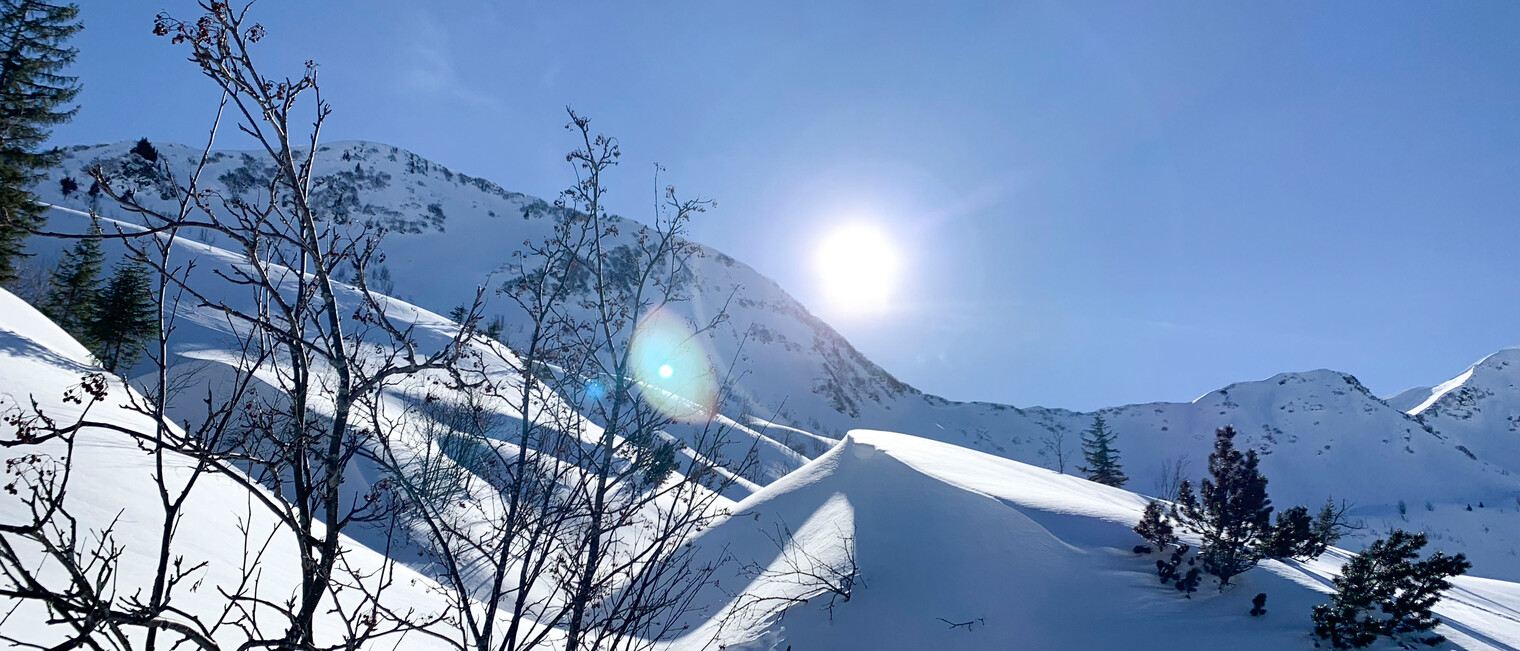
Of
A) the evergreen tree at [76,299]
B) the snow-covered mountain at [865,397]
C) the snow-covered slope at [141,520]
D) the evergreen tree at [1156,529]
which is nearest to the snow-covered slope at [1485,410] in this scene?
the snow-covered mountain at [865,397]

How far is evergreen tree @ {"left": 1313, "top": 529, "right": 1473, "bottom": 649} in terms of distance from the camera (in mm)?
6344

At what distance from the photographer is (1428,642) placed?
20.8 feet

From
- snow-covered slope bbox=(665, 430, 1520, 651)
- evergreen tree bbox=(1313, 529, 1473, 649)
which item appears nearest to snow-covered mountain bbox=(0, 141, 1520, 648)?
snow-covered slope bbox=(665, 430, 1520, 651)

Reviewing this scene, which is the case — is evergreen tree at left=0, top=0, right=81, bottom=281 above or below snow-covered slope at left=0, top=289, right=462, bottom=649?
above

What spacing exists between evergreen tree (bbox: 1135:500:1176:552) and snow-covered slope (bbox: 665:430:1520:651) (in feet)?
1.26

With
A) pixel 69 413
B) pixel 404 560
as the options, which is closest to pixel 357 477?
pixel 404 560

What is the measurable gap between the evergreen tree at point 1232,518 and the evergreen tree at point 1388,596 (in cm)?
98

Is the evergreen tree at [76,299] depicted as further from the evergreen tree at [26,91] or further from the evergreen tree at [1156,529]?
the evergreen tree at [1156,529]

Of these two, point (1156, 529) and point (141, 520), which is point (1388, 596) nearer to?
point (1156, 529)

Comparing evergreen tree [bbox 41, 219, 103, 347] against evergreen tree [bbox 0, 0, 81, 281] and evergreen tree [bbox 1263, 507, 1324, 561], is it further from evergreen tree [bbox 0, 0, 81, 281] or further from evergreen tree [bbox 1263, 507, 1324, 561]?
evergreen tree [bbox 1263, 507, 1324, 561]

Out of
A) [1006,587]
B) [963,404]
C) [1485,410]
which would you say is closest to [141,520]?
[1006,587]

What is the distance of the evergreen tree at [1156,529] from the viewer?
859cm

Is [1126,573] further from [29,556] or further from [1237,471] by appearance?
[29,556]

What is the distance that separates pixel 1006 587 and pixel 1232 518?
9.68 feet
